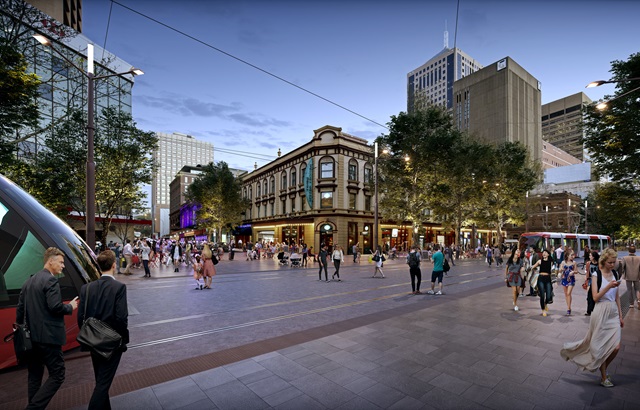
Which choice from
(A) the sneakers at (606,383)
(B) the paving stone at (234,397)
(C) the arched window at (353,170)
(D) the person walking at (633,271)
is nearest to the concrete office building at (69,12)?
(B) the paving stone at (234,397)

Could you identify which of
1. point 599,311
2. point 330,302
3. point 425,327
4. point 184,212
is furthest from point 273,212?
point 184,212

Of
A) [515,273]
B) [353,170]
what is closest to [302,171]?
[353,170]

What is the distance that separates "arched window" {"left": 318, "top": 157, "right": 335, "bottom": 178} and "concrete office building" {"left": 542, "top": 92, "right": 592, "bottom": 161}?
14560 cm

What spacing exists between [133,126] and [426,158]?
2375cm

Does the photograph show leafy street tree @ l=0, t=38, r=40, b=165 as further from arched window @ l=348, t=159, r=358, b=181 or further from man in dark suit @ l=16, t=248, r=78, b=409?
arched window @ l=348, t=159, r=358, b=181

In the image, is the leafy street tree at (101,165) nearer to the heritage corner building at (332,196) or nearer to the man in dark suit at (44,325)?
the heritage corner building at (332,196)

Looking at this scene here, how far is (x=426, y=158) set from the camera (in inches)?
1078

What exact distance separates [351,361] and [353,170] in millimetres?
31809

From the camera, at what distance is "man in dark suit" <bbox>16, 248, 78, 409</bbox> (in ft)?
10.6

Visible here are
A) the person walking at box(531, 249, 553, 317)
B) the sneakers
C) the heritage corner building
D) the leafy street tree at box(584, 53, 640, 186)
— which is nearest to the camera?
the sneakers

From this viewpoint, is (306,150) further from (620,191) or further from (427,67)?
(427,67)

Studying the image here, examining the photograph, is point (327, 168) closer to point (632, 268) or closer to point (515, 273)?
point (515, 273)

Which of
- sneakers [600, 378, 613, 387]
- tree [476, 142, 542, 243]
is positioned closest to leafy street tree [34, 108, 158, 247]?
sneakers [600, 378, 613, 387]

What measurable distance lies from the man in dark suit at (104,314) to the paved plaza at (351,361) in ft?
2.63
